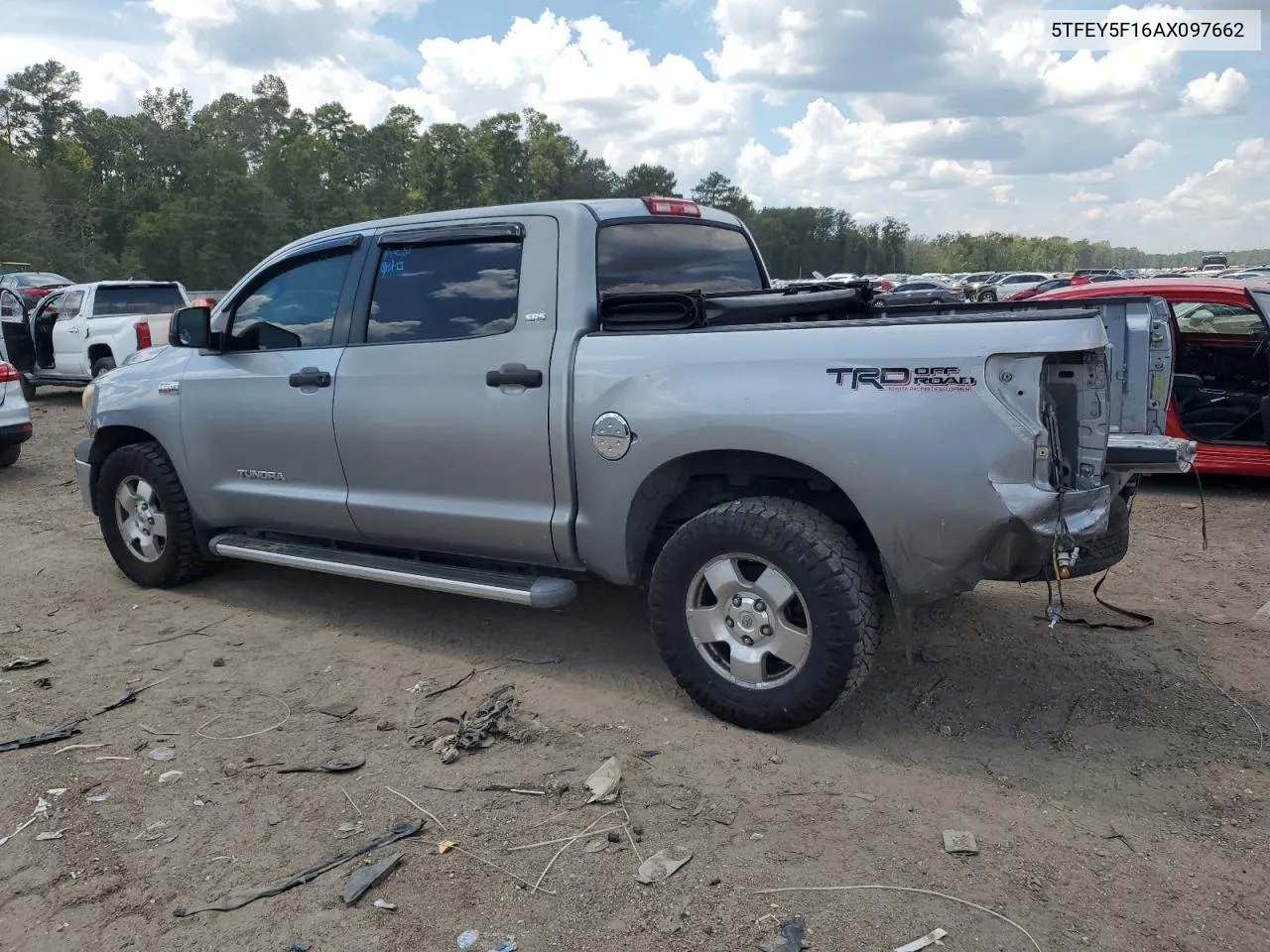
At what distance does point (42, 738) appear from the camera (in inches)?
156

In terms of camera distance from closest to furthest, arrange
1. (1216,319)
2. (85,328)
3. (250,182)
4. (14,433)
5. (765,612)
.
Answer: (765,612) < (1216,319) < (14,433) < (85,328) < (250,182)

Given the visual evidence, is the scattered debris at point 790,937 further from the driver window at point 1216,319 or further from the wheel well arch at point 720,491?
the driver window at point 1216,319

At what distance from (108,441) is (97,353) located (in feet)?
31.9

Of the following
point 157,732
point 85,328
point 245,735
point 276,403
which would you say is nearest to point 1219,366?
point 276,403

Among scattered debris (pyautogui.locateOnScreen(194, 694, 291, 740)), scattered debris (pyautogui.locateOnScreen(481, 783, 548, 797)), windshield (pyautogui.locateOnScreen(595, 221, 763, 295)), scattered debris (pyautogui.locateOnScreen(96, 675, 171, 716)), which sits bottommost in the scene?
scattered debris (pyautogui.locateOnScreen(481, 783, 548, 797))

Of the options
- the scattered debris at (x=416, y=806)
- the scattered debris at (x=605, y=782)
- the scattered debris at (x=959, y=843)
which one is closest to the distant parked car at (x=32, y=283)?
the scattered debris at (x=416, y=806)

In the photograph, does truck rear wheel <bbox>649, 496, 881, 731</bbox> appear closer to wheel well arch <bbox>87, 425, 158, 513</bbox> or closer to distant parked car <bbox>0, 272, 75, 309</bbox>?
wheel well arch <bbox>87, 425, 158, 513</bbox>

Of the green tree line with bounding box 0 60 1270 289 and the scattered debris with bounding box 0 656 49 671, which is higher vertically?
the green tree line with bounding box 0 60 1270 289

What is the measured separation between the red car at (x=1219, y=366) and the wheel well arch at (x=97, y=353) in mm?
12723

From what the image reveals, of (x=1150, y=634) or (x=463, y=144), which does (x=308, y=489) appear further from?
(x=463, y=144)

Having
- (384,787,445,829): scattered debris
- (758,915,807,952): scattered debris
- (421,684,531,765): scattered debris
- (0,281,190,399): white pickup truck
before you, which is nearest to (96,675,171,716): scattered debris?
(421,684,531,765): scattered debris

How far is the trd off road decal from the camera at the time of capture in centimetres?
324

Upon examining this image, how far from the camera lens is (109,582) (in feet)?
19.9

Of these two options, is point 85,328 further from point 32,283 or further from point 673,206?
point 32,283
